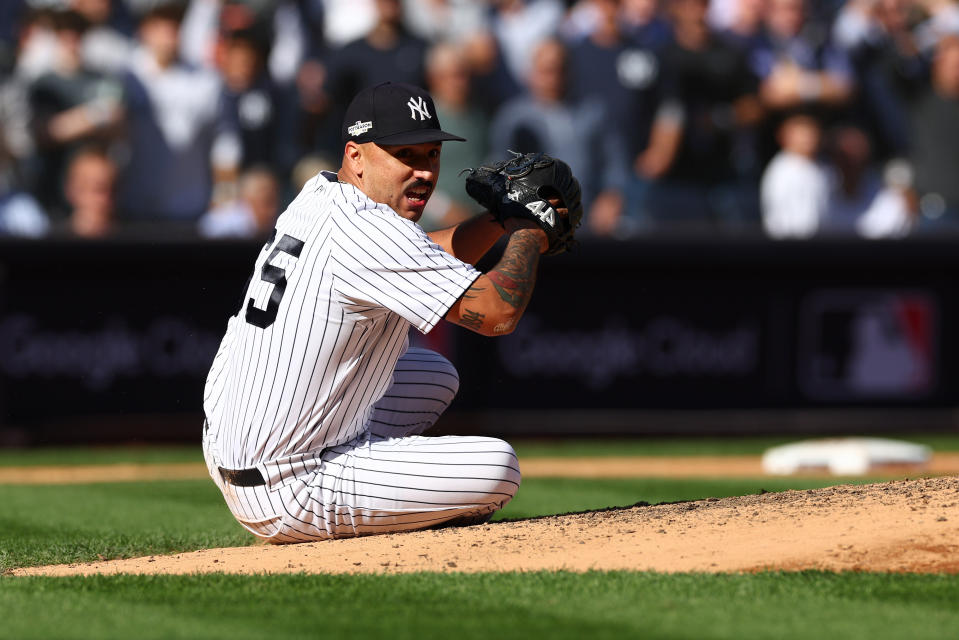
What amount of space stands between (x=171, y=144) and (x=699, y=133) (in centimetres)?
423

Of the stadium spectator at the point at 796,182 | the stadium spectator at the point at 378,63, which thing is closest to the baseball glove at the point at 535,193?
the stadium spectator at the point at 378,63

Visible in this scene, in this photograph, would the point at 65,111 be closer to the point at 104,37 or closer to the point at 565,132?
the point at 104,37

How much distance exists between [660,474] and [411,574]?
193 inches

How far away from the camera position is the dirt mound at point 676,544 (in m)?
4.12

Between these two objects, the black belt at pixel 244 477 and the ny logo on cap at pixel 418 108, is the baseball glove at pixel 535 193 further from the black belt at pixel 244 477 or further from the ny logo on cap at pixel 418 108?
the black belt at pixel 244 477

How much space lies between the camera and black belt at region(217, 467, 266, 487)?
14.9ft

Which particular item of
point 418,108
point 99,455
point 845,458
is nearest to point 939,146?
point 845,458

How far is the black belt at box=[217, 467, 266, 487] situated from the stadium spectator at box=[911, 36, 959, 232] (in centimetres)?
855

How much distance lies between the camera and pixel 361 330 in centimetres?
445

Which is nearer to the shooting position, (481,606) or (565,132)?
(481,606)

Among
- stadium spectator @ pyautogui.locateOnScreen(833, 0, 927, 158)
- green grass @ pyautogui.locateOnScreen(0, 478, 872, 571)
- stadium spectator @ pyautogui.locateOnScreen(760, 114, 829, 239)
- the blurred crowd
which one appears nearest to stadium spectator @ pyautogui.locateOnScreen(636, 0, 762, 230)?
the blurred crowd

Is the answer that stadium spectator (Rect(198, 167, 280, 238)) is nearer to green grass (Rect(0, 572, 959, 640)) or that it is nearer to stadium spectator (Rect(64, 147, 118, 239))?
stadium spectator (Rect(64, 147, 118, 239))

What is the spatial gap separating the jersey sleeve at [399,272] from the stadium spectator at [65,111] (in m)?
6.69

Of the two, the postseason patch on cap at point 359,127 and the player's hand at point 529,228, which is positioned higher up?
the postseason patch on cap at point 359,127
